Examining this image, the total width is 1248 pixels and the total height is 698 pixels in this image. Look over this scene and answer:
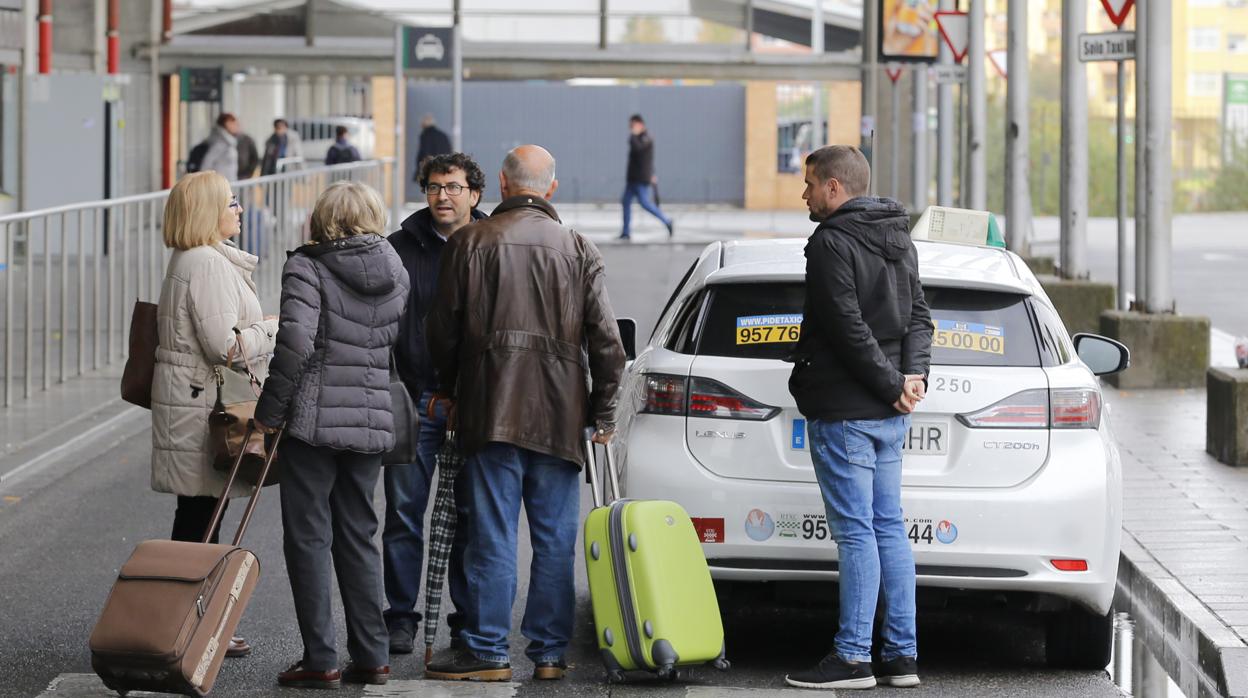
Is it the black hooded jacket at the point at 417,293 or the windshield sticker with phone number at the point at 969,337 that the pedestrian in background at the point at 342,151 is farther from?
the windshield sticker with phone number at the point at 969,337

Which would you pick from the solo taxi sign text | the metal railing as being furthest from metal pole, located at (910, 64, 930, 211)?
the metal railing

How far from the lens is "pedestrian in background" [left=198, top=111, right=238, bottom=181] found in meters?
24.5

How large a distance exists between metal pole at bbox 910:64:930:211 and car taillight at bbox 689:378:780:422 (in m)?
24.2

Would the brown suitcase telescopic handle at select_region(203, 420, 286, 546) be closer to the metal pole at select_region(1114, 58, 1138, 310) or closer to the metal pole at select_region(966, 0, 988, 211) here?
the metal pole at select_region(1114, 58, 1138, 310)

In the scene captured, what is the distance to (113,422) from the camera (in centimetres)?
1240

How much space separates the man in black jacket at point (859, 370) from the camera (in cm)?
620

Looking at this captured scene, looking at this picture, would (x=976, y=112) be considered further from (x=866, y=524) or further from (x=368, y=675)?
(x=368, y=675)

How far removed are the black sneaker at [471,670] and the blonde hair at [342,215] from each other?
1.42 m

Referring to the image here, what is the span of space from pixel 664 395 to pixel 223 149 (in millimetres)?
18860

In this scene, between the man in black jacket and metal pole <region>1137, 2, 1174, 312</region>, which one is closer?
the man in black jacket

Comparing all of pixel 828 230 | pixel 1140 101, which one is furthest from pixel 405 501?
pixel 1140 101

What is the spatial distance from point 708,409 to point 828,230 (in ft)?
2.49

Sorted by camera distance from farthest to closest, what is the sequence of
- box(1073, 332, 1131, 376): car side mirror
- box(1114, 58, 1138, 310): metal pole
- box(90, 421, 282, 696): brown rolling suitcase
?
box(1114, 58, 1138, 310): metal pole, box(1073, 332, 1131, 376): car side mirror, box(90, 421, 282, 696): brown rolling suitcase

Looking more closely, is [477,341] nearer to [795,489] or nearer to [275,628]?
[795,489]
